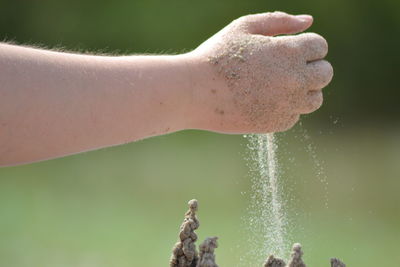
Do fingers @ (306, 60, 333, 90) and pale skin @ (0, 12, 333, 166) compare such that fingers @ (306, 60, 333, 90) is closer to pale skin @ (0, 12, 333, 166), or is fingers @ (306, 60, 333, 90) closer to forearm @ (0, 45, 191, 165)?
pale skin @ (0, 12, 333, 166)

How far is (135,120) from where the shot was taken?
1187 millimetres

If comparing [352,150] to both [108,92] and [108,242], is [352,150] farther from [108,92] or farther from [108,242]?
[108,92]

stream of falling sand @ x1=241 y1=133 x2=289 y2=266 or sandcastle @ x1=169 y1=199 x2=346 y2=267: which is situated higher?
stream of falling sand @ x1=241 y1=133 x2=289 y2=266

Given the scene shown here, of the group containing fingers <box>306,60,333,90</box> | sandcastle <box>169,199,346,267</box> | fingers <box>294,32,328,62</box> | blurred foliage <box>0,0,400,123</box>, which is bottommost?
sandcastle <box>169,199,346,267</box>

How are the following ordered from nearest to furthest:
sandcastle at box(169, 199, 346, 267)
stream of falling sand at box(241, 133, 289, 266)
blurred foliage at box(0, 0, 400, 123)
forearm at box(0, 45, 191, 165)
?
forearm at box(0, 45, 191, 165)
sandcastle at box(169, 199, 346, 267)
stream of falling sand at box(241, 133, 289, 266)
blurred foliage at box(0, 0, 400, 123)

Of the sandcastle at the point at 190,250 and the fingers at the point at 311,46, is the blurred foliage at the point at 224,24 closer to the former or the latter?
the fingers at the point at 311,46

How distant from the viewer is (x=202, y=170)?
130 inches

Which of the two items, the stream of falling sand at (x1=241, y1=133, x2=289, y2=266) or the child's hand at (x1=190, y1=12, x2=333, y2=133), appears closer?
the child's hand at (x1=190, y1=12, x2=333, y2=133)

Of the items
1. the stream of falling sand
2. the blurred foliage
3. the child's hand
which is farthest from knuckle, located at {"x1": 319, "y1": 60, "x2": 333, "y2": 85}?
the blurred foliage

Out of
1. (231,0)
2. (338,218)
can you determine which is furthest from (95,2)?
(338,218)

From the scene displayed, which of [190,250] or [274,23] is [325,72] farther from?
[190,250]

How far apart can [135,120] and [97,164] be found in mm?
2365

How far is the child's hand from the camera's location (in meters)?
1.25

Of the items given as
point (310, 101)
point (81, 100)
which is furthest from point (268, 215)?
point (81, 100)
